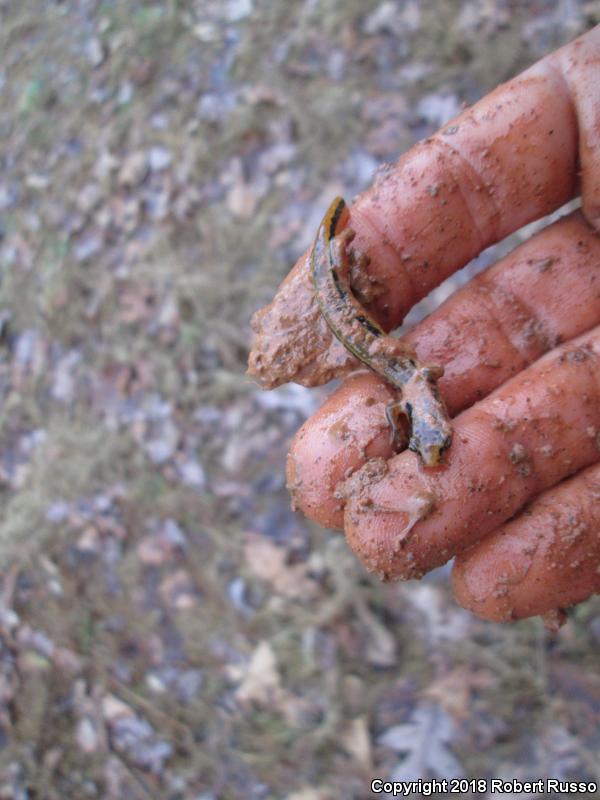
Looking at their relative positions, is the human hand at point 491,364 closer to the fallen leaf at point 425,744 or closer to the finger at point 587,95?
the finger at point 587,95

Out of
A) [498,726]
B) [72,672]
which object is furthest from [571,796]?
[72,672]

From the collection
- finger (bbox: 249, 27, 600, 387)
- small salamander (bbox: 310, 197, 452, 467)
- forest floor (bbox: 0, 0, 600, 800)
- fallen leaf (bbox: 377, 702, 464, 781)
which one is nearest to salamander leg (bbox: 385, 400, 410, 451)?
small salamander (bbox: 310, 197, 452, 467)

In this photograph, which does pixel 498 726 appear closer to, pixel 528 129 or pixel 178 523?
pixel 178 523

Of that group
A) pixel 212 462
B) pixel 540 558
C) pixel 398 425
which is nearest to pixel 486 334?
pixel 398 425

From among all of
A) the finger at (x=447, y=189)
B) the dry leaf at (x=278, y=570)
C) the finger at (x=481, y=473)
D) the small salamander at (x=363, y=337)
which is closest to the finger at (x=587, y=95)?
the finger at (x=447, y=189)

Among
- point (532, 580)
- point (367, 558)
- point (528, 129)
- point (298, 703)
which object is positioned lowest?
point (298, 703)

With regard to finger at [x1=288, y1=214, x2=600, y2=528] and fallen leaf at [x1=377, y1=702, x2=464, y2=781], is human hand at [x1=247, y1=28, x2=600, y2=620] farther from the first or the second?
Result: fallen leaf at [x1=377, y1=702, x2=464, y2=781]

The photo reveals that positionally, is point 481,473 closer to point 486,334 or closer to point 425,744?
point 486,334
